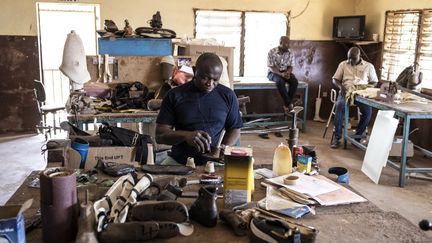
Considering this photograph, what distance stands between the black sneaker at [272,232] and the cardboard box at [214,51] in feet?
9.88

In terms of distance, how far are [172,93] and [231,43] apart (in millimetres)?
4766

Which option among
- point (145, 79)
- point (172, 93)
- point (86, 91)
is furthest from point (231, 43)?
point (172, 93)

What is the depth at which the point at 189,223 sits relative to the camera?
156 cm

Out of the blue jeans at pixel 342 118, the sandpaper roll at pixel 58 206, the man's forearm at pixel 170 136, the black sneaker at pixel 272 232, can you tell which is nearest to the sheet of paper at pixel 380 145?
the blue jeans at pixel 342 118

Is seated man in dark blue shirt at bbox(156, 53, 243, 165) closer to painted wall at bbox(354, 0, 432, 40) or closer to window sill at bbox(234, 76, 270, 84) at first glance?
window sill at bbox(234, 76, 270, 84)

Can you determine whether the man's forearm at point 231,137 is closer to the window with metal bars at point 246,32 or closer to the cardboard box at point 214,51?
the cardboard box at point 214,51

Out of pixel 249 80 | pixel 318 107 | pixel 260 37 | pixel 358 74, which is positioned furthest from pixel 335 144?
pixel 260 37

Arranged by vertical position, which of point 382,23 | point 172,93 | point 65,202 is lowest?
point 65,202

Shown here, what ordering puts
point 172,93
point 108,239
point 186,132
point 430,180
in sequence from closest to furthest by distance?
point 108,239 → point 186,132 → point 172,93 → point 430,180

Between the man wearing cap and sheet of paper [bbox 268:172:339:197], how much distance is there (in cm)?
486

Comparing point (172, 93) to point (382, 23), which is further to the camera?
point (382, 23)

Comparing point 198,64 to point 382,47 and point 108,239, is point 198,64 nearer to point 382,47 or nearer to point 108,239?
point 108,239

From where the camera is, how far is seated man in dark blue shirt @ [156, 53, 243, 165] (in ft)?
8.63

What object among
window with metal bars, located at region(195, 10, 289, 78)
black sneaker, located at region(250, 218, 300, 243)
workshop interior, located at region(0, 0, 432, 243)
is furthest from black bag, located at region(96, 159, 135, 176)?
window with metal bars, located at region(195, 10, 289, 78)
